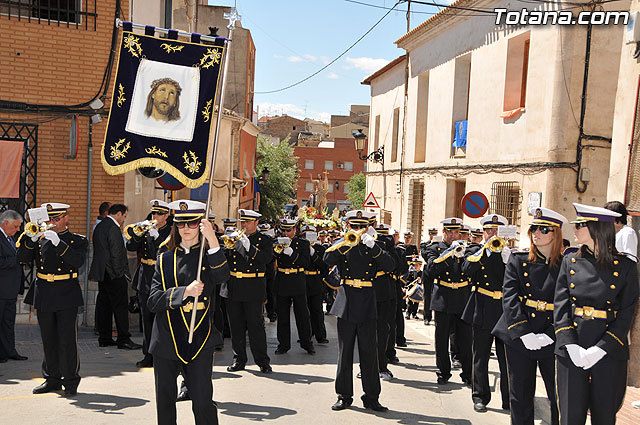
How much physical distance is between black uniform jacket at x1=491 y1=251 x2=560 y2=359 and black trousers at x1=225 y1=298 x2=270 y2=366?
12.7 ft

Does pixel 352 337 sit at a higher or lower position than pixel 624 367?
lower

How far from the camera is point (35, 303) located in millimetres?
7168

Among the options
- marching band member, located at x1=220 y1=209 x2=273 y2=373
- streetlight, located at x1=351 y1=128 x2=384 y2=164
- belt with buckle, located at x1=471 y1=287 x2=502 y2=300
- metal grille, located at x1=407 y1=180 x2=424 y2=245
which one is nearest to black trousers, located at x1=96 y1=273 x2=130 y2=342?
marching band member, located at x1=220 y1=209 x2=273 y2=373

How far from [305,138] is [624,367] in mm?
72744

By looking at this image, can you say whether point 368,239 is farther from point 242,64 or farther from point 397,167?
point 242,64

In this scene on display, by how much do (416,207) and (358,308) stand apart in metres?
16.2

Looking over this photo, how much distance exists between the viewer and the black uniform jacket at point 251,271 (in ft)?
29.2

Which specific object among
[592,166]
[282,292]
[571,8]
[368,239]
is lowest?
[282,292]

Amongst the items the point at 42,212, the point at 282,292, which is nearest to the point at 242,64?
the point at 282,292

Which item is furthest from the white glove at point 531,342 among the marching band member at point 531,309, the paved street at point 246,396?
the paved street at point 246,396

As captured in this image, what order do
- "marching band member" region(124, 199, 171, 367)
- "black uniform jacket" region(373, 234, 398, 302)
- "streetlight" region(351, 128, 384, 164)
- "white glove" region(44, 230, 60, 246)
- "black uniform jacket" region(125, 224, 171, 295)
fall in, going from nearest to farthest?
"white glove" region(44, 230, 60, 246), "black uniform jacket" region(373, 234, 398, 302), "marching band member" region(124, 199, 171, 367), "black uniform jacket" region(125, 224, 171, 295), "streetlight" region(351, 128, 384, 164)

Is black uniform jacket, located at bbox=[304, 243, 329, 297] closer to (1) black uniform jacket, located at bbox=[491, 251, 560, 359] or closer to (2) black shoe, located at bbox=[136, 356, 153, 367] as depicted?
(2) black shoe, located at bbox=[136, 356, 153, 367]

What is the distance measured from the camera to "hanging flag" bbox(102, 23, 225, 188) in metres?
6.52

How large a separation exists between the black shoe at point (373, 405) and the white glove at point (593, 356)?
2.85 metres
